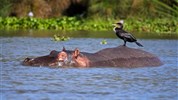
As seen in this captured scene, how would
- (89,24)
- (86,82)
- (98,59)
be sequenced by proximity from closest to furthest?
(86,82) < (98,59) < (89,24)

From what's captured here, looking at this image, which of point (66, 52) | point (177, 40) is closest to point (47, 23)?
point (177, 40)

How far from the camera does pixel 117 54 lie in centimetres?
1395

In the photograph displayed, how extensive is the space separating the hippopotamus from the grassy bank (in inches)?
445

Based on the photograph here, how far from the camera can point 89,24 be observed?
27.1 m

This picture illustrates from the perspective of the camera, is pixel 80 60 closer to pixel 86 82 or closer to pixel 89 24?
pixel 86 82

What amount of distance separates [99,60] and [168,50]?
4.64 metres

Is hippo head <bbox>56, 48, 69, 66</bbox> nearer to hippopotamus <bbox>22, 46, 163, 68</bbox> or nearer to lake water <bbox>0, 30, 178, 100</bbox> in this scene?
hippopotamus <bbox>22, 46, 163, 68</bbox>

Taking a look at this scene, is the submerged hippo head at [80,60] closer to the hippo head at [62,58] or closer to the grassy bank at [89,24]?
the hippo head at [62,58]

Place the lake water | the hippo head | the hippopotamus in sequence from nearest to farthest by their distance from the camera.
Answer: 1. the lake water
2. the hippo head
3. the hippopotamus

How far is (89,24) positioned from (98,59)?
13.6 metres

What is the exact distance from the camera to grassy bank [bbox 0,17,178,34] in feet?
85.9

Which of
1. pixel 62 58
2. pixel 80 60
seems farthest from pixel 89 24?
pixel 62 58

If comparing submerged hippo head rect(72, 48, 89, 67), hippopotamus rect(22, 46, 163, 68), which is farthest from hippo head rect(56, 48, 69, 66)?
submerged hippo head rect(72, 48, 89, 67)

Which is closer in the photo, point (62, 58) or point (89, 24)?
point (62, 58)
